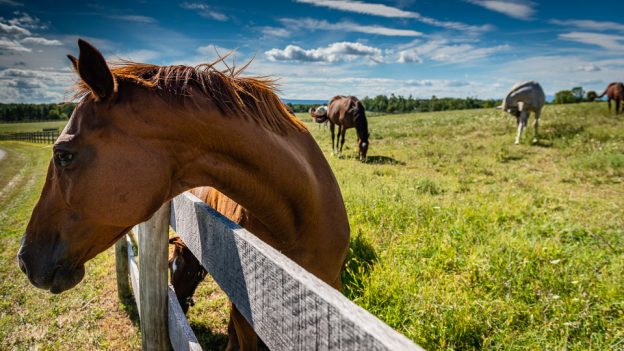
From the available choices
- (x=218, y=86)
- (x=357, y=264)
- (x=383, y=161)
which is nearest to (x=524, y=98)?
(x=383, y=161)

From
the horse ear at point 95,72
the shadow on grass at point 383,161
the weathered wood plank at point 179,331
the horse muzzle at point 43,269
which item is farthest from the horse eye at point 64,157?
the shadow on grass at point 383,161

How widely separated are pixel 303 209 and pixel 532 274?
2.58 m

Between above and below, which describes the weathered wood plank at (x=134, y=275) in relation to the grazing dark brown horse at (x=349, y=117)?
below

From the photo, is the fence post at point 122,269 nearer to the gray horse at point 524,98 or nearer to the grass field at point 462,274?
the grass field at point 462,274

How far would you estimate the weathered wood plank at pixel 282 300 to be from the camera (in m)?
0.68

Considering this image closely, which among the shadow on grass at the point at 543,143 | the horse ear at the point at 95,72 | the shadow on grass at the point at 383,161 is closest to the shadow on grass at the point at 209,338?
the horse ear at the point at 95,72

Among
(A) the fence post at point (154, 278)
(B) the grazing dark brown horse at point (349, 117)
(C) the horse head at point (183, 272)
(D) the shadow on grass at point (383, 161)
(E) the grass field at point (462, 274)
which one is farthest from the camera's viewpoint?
(B) the grazing dark brown horse at point (349, 117)

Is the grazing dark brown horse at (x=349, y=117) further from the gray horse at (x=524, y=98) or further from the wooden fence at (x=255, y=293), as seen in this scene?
the wooden fence at (x=255, y=293)

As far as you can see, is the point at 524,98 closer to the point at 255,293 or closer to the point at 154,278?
the point at 154,278

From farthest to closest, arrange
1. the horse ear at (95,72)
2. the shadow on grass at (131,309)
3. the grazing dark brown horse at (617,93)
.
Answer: the grazing dark brown horse at (617,93) → the shadow on grass at (131,309) → the horse ear at (95,72)

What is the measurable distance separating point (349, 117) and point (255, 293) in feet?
39.2

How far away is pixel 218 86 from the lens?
1725 millimetres

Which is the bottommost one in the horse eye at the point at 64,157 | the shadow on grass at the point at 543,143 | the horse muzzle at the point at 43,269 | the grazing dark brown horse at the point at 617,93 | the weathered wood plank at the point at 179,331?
the weathered wood plank at the point at 179,331

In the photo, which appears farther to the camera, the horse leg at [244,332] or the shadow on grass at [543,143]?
the shadow on grass at [543,143]
